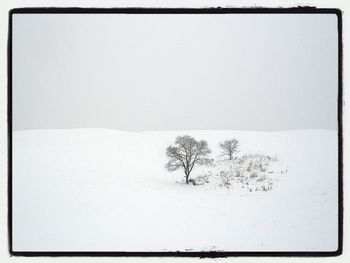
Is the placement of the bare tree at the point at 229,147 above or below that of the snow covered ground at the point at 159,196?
above

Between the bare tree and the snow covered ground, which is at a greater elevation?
the bare tree

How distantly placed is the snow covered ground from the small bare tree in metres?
0.08

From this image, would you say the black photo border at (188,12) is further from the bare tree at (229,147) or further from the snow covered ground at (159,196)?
the bare tree at (229,147)

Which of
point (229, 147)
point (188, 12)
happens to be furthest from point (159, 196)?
point (188, 12)

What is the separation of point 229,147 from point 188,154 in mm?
492

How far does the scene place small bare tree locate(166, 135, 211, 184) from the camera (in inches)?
185

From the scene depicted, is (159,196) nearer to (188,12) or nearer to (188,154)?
(188,154)

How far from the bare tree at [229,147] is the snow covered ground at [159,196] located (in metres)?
0.06

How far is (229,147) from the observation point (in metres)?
4.72

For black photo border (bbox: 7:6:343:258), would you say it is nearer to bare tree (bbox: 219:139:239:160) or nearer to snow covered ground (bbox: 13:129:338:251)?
snow covered ground (bbox: 13:129:338:251)

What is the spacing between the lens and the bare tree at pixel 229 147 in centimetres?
471

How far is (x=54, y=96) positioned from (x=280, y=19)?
2838 millimetres

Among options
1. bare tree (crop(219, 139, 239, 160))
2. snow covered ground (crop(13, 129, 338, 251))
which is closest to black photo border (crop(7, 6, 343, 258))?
snow covered ground (crop(13, 129, 338, 251))

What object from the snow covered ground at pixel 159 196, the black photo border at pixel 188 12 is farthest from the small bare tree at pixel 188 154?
the black photo border at pixel 188 12
